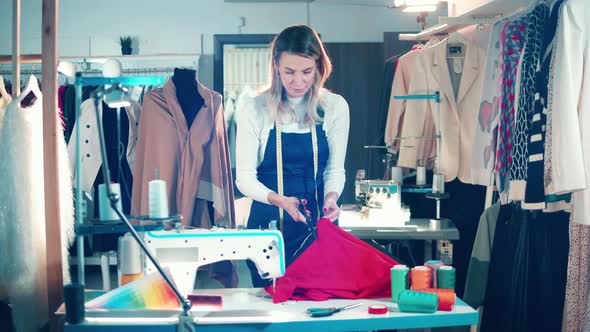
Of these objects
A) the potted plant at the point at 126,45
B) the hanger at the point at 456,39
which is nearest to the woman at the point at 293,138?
the hanger at the point at 456,39

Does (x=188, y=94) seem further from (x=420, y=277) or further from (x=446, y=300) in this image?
(x=446, y=300)

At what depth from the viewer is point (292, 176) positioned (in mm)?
2943

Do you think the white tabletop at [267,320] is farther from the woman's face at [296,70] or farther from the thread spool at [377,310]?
the woman's face at [296,70]

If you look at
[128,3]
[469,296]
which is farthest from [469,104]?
[128,3]

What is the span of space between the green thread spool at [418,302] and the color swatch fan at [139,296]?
26.2 inches

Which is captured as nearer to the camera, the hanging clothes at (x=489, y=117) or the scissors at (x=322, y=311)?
the scissors at (x=322, y=311)

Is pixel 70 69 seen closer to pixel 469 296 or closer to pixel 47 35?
pixel 47 35

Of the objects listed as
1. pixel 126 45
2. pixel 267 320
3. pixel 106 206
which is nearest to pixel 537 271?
pixel 267 320

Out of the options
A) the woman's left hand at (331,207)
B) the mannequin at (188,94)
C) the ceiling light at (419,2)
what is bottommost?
the woman's left hand at (331,207)

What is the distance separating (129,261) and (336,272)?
63 cm

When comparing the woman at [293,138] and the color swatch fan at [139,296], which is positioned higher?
the woman at [293,138]

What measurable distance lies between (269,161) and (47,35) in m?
1.06

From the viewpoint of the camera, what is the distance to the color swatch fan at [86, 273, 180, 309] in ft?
6.40

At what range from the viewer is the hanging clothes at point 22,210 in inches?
92.9
